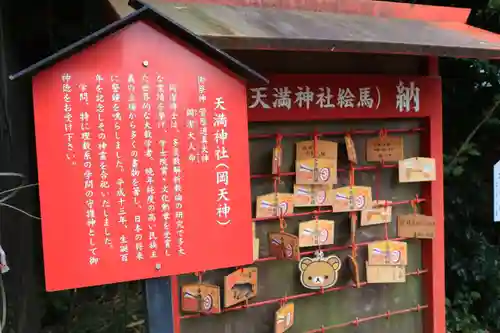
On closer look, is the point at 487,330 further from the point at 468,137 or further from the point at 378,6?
the point at 378,6

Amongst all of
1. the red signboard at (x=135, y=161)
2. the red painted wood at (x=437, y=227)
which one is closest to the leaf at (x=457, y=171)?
the red painted wood at (x=437, y=227)

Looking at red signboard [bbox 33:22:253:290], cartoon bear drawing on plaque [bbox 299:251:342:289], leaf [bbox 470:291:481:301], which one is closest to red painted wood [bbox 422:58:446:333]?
cartoon bear drawing on plaque [bbox 299:251:342:289]

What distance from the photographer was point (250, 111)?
8.96ft

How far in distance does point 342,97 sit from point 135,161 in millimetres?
1485

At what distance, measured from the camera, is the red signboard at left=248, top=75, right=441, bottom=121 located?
2.77 m

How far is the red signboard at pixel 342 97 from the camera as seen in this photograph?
2770 mm

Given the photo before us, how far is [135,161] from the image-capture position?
183cm

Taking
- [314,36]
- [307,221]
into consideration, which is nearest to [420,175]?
[307,221]

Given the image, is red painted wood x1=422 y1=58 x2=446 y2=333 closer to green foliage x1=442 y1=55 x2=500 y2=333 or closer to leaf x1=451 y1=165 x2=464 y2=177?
leaf x1=451 y1=165 x2=464 y2=177

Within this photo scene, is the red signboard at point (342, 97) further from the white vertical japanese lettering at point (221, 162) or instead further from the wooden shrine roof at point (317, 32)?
the white vertical japanese lettering at point (221, 162)

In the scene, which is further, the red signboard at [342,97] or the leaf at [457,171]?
the leaf at [457,171]

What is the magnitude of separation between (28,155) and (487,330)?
3.89m

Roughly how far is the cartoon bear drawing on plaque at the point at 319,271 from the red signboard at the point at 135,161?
3.47 feet

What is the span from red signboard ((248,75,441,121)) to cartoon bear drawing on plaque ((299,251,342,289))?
2.64 ft
